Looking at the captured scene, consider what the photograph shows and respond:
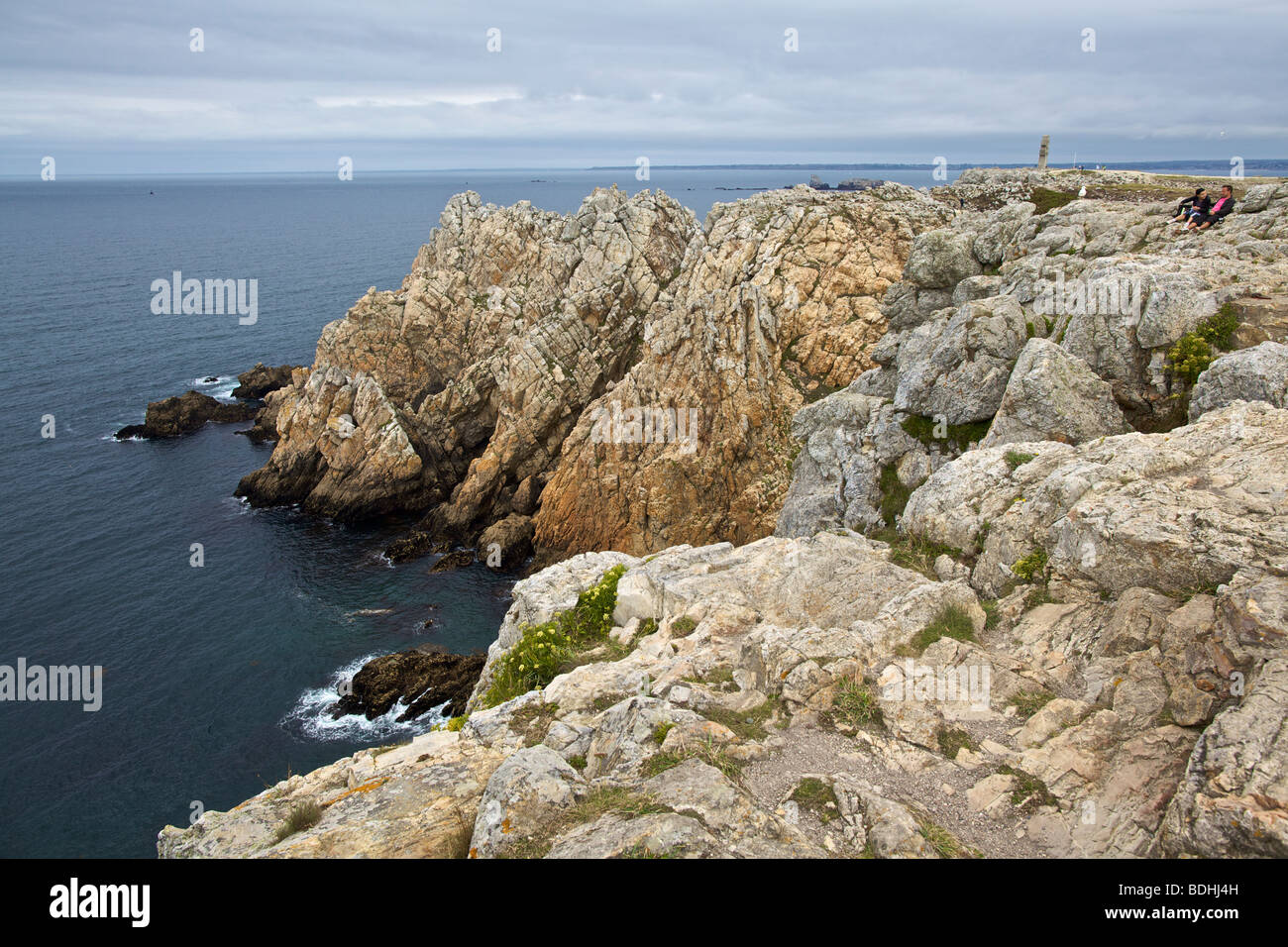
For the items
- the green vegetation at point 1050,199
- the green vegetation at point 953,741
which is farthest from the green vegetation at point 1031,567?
the green vegetation at point 1050,199

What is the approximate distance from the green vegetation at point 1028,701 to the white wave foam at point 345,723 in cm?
3165

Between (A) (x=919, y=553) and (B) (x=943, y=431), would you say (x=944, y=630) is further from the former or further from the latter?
(B) (x=943, y=431)

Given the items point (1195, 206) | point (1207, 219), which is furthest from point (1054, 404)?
point (1195, 206)

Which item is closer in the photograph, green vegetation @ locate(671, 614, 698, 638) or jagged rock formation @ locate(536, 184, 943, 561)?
green vegetation @ locate(671, 614, 698, 638)

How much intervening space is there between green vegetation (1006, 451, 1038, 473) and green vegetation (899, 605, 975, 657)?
5114 millimetres

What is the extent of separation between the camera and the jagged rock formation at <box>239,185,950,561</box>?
45.1 metres

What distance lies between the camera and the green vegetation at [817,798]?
10.3m

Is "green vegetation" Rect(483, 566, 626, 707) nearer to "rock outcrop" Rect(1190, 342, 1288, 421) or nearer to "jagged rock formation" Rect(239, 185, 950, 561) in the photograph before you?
"rock outcrop" Rect(1190, 342, 1288, 421)

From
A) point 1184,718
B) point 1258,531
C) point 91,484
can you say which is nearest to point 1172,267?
point 1258,531

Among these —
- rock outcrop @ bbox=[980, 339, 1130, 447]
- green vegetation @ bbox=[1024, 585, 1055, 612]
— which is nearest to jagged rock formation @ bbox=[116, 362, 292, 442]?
rock outcrop @ bbox=[980, 339, 1130, 447]

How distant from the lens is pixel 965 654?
13.2 m

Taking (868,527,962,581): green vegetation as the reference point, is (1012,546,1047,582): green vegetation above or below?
above

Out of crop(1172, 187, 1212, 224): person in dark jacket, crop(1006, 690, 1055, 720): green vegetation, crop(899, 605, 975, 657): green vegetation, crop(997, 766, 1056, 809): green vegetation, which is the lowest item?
crop(997, 766, 1056, 809): green vegetation

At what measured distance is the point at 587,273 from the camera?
7181 cm
